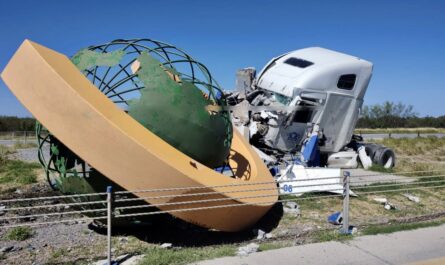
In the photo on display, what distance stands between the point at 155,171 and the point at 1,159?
12.9 metres

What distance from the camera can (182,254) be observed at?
233 inches

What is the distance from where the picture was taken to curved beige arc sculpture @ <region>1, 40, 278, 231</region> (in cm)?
539

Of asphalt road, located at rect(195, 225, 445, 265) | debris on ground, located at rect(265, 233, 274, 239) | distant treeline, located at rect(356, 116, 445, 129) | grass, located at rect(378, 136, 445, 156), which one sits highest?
asphalt road, located at rect(195, 225, 445, 265)

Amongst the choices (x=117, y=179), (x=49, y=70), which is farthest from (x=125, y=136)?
Result: (x=49, y=70)

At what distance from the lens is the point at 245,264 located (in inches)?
219

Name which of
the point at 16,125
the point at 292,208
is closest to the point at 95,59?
the point at 292,208

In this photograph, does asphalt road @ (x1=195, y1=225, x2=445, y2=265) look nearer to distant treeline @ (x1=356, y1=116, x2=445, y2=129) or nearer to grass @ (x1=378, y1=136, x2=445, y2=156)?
grass @ (x1=378, y1=136, x2=445, y2=156)

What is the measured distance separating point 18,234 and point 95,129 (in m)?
2.99

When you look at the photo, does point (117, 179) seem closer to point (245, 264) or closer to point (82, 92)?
point (82, 92)

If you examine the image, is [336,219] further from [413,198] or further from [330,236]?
[413,198]

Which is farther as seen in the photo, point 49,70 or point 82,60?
point 82,60

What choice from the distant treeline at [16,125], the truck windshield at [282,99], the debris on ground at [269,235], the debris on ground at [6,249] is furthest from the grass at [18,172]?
the distant treeline at [16,125]

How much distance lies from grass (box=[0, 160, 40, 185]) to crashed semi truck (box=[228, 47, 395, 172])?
7.23m

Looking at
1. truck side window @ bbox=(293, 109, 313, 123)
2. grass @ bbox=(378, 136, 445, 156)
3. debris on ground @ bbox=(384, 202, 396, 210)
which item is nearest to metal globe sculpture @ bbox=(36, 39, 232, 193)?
debris on ground @ bbox=(384, 202, 396, 210)
